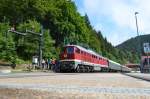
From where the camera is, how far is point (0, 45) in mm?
73562

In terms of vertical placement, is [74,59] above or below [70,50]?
below

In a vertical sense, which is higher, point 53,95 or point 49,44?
point 49,44

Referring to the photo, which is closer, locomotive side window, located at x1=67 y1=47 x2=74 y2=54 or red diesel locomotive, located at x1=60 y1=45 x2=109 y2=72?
red diesel locomotive, located at x1=60 y1=45 x2=109 y2=72

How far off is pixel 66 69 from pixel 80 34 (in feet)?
191

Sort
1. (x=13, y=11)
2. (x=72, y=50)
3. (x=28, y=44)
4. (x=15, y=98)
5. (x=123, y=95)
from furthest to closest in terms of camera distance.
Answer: (x=13, y=11), (x=28, y=44), (x=72, y=50), (x=123, y=95), (x=15, y=98)

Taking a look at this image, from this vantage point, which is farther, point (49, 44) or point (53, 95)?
point (49, 44)

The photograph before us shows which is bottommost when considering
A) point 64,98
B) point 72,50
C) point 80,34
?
point 64,98

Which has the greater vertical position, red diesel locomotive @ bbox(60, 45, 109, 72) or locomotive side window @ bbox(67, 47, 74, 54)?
locomotive side window @ bbox(67, 47, 74, 54)

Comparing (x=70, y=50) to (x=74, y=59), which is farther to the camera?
(x=70, y=50)

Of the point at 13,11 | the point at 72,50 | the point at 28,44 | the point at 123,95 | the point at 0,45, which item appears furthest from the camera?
the point at 13,11

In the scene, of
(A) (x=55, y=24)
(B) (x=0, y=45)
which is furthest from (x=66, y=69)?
(A) (x=55, y=24)

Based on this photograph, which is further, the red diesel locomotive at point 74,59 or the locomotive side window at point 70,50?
the locomotive side window at point 70,50

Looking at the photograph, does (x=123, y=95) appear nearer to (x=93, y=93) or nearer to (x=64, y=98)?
(x=93, y=93)

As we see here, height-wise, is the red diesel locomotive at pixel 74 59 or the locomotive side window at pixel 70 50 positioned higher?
the locomotive side window at pixel 70 50
